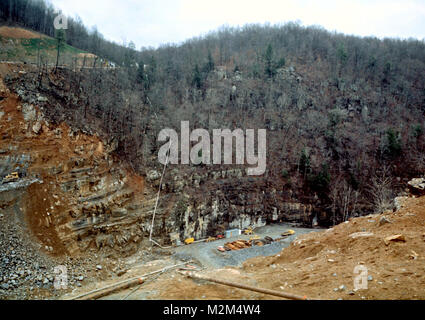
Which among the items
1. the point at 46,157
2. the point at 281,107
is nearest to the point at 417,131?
the point at 281,107

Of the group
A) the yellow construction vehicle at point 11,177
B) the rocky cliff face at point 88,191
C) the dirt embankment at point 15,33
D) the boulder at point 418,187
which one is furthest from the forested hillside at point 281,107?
the boulder at point 418,187

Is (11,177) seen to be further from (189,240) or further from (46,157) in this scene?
(189,240)

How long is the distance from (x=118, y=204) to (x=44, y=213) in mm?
5188

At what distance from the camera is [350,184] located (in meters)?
29.2

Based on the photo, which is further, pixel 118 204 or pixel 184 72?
pixel 184 72

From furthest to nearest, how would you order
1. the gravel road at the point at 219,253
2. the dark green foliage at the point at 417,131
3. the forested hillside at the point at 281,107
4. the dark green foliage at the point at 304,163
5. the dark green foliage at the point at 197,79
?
the dark green foliage at the point at 197,79 < the dark green foliage at the point at 417,131 < the dark green foliage at the point at 304,163 < the forested hillside at the point at 281,107 < the gravel road at the point at 219,253

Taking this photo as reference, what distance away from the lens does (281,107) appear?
126 ft

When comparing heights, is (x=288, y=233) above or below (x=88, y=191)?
below

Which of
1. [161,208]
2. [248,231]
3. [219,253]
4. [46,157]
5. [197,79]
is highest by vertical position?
[197,79]

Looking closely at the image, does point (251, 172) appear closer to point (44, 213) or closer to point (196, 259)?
point (196, 259)

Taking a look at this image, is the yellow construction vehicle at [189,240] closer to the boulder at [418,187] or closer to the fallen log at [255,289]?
the fallen log at [255,289]

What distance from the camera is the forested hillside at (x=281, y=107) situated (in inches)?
922

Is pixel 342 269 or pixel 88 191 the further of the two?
pixel 88 191
